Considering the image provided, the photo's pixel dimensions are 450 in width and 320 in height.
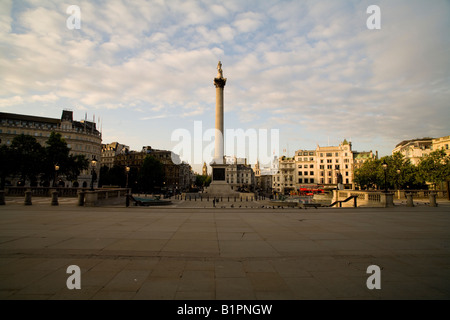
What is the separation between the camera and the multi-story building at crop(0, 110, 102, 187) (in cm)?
8156

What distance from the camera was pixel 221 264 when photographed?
20.6ft

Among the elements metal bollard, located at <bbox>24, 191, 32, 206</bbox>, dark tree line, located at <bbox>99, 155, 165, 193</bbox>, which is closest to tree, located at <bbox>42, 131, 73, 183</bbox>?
dark tree line, located at <bbox>99, 155, 165, 193</bbox>

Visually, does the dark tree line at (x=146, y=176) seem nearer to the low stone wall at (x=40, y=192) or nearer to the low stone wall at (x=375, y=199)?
the low stone wall at (x=40, y=192)

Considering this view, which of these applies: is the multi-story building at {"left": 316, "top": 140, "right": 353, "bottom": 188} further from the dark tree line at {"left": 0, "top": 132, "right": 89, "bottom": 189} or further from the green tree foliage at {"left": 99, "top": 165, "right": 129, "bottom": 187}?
the dark tree line at {"left": 0, "top": 132, "right": 89, "bottom": 189}

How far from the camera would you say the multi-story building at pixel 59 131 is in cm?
8156

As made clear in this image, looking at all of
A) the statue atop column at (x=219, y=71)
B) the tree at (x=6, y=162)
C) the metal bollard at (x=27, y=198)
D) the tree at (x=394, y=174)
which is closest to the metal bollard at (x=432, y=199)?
the tree at (x=394, y=174)

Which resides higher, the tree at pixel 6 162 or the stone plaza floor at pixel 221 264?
the tree at pixel 6 162

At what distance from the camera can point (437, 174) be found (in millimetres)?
41219

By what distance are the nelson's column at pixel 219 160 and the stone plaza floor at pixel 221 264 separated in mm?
41045

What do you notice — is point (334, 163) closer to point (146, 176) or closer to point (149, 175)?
point (149, 175)


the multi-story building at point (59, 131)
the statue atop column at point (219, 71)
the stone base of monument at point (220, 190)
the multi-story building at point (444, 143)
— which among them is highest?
the statue atop column at point (219, 71)

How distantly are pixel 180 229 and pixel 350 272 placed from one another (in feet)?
25.4

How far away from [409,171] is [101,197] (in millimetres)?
58637
